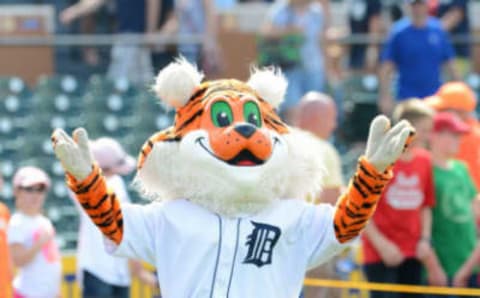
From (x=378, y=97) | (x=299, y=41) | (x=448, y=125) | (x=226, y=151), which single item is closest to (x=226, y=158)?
(x=226, y=151)

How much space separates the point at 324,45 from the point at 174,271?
6.05m

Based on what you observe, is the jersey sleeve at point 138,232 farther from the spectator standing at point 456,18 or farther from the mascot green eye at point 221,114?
the spectator standing at point 456,18

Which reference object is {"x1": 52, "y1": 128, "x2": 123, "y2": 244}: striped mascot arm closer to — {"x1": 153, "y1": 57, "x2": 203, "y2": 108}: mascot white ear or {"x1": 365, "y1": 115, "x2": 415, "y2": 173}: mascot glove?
{"x1": 153, "y1": 57, "x2": 203, "y2": 108}: mascot white ear

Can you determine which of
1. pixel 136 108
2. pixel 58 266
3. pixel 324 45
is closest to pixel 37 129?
pixel 136 108

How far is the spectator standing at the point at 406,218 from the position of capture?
27.8ft

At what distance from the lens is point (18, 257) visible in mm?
8375

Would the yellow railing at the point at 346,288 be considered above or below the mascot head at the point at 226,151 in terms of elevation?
below

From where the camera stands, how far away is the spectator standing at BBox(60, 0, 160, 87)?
41.9ft

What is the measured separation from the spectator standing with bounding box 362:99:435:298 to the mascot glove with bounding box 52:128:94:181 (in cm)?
275

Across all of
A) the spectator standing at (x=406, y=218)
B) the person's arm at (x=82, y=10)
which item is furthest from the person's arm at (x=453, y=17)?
the spectator standing at (x=406, y=218)

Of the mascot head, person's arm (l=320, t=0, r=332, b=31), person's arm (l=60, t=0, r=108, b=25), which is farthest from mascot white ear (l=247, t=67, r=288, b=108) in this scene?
person's arm (l=60, t=0, r=108, b=25)

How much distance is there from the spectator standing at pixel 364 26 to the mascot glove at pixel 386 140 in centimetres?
689

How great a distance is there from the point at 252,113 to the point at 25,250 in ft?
7.77

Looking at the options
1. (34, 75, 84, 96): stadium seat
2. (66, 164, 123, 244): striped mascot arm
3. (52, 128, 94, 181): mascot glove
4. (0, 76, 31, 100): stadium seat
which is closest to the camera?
(52, 128, 94, 181): mascot glove
